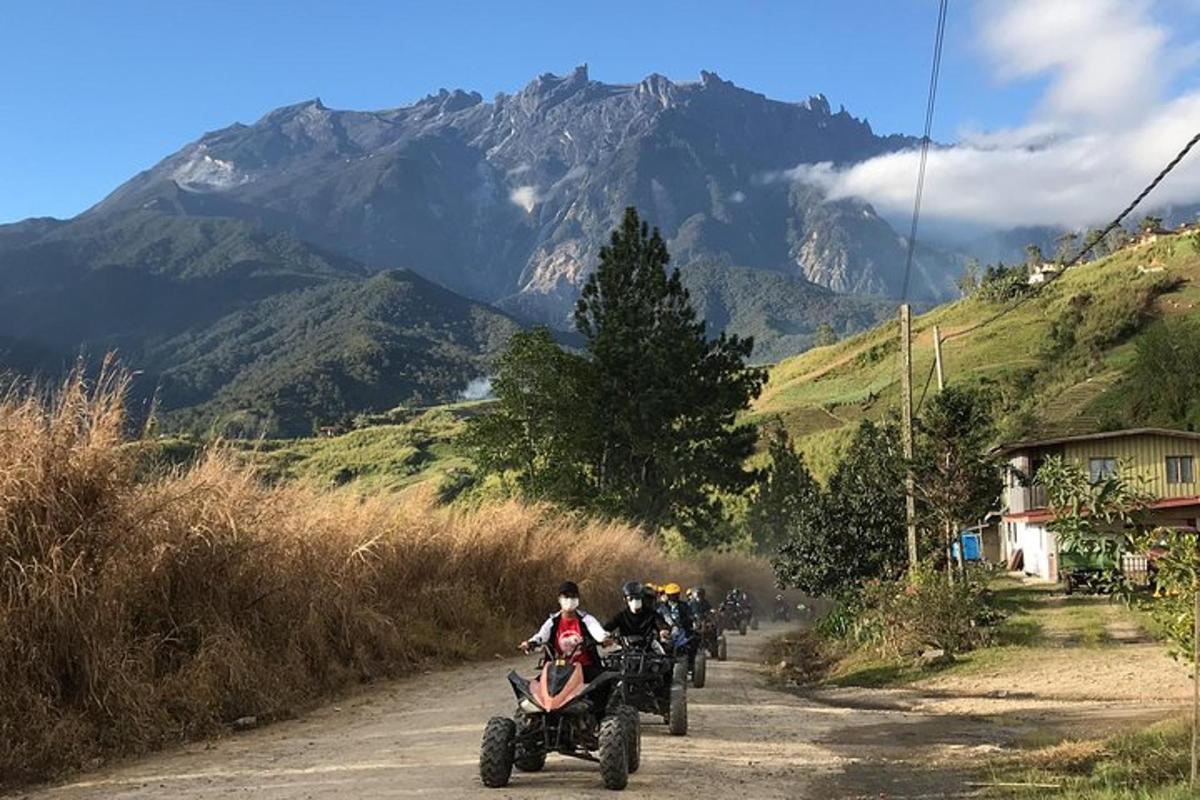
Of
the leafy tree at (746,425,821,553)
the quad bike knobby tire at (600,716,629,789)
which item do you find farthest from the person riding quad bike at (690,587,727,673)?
the leafy tree at (746,425,821,553)

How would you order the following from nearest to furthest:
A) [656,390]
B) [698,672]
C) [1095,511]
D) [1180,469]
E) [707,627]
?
[1095,511], [698,672], [707,627], [656,390], [1180,469]

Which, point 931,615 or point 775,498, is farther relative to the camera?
point 775,498

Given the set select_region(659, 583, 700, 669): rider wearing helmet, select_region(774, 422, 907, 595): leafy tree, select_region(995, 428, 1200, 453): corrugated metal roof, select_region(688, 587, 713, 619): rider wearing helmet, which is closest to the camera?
select_region(659, 583, 700, 669): rider wearing helmet

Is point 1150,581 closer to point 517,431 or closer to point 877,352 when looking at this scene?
point 517,431

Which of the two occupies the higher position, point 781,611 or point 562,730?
point 562,730

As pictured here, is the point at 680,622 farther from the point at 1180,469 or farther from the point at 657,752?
the point at 1180,469

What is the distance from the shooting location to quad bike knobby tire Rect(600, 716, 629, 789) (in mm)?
8641

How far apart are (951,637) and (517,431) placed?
78.8ft

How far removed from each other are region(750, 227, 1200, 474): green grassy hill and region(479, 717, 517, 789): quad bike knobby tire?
6323 centimetres

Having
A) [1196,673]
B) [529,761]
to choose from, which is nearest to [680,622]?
[529,761]

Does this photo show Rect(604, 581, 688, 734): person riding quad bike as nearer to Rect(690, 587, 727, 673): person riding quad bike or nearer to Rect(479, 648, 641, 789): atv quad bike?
Rect(479, 648, 641, 789): atv quad bike

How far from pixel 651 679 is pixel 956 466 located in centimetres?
1152

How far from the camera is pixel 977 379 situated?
8888 cm

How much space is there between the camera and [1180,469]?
165ft
